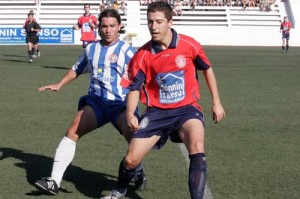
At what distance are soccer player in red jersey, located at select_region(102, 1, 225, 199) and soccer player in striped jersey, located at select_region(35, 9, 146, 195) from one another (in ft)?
2.05

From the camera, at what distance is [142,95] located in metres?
6.64

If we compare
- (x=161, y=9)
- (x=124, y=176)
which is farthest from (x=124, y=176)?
(x=161, y=9)

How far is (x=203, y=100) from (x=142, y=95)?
8574 millimetres

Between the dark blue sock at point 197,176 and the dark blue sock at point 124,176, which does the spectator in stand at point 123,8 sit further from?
the dark blue sock at point 197,176

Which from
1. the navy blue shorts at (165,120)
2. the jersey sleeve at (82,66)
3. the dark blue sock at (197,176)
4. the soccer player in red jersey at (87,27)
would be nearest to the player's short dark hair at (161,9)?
the navy blue shorts at (165,120)

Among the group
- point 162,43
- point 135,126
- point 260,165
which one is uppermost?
point 162,43

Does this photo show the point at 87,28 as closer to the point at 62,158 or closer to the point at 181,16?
the point at 62,158

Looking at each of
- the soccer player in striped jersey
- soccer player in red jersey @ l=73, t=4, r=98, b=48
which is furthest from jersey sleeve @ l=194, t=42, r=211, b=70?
soccer player in red jersey @ l=73, t=4, r=98, b=48

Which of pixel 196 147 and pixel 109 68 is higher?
pixel 109 68

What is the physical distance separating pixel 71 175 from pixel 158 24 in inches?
96.0

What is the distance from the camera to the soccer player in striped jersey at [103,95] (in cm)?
715

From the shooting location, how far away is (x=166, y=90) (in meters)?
6.45

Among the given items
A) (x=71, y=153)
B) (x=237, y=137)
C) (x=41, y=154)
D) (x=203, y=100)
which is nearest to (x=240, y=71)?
(x=203, y=100)

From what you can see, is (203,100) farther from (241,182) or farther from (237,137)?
(241,182)
